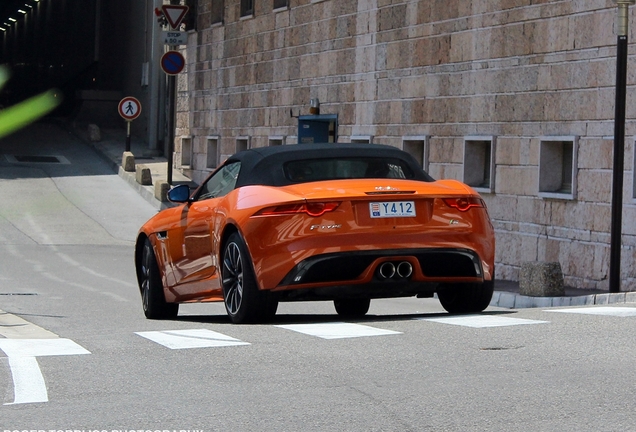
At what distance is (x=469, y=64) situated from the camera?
20703mm

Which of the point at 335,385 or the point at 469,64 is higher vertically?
the point at 469,64

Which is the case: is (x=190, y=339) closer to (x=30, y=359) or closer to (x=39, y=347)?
(x=39, y=347)

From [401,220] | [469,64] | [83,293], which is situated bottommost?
[83,293]

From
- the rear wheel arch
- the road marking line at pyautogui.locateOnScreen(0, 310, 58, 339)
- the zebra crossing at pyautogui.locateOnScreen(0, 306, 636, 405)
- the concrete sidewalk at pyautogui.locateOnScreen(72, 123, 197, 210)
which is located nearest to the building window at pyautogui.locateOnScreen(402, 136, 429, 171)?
the concrete sidewalk at pyautogui.locateOnScreen(72, 123, 197, 210)

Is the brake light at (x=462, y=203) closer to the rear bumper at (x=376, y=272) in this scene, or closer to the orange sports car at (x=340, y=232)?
the orange sports car at (x=340, y=232)

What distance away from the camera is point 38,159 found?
38875 mm

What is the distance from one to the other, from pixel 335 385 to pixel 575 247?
11.5 m

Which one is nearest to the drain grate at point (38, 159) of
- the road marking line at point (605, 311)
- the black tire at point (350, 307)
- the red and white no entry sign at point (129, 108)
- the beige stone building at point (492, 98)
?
the red and white no entry sign at point (129, 108)

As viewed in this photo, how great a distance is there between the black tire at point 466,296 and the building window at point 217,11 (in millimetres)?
23757

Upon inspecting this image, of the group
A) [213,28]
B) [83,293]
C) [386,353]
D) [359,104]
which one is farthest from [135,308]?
[213,28]

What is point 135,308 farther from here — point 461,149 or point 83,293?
point 461,149

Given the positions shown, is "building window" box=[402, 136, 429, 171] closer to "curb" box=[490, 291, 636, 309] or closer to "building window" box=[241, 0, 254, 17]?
"curb" box=[490, 291, 636, 309]

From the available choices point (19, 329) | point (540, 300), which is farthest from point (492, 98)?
point (19, 329)

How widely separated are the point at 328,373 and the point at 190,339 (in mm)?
1956
